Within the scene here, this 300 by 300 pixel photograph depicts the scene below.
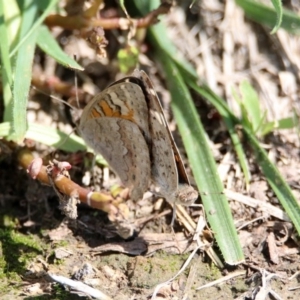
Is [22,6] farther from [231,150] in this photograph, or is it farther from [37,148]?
[231,150]

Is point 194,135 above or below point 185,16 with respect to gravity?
below

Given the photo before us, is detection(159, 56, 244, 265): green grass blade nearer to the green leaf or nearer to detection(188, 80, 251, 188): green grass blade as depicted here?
detection(188, 80, 251, 188): green grass blade

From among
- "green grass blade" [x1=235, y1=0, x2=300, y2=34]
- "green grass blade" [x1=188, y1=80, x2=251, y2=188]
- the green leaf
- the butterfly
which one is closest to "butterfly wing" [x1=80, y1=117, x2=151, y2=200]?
the butterfly

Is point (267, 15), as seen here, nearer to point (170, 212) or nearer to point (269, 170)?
point (269, 170)

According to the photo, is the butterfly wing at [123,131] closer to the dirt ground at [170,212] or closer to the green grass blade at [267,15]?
the dirt ground at [170,212]

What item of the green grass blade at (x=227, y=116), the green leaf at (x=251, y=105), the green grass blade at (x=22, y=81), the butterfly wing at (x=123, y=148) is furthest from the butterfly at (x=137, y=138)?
the green leaf at (x=251, y=105)

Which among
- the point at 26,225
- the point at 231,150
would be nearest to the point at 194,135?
the point at 231,150

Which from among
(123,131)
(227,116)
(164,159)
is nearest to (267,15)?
(227,116)
